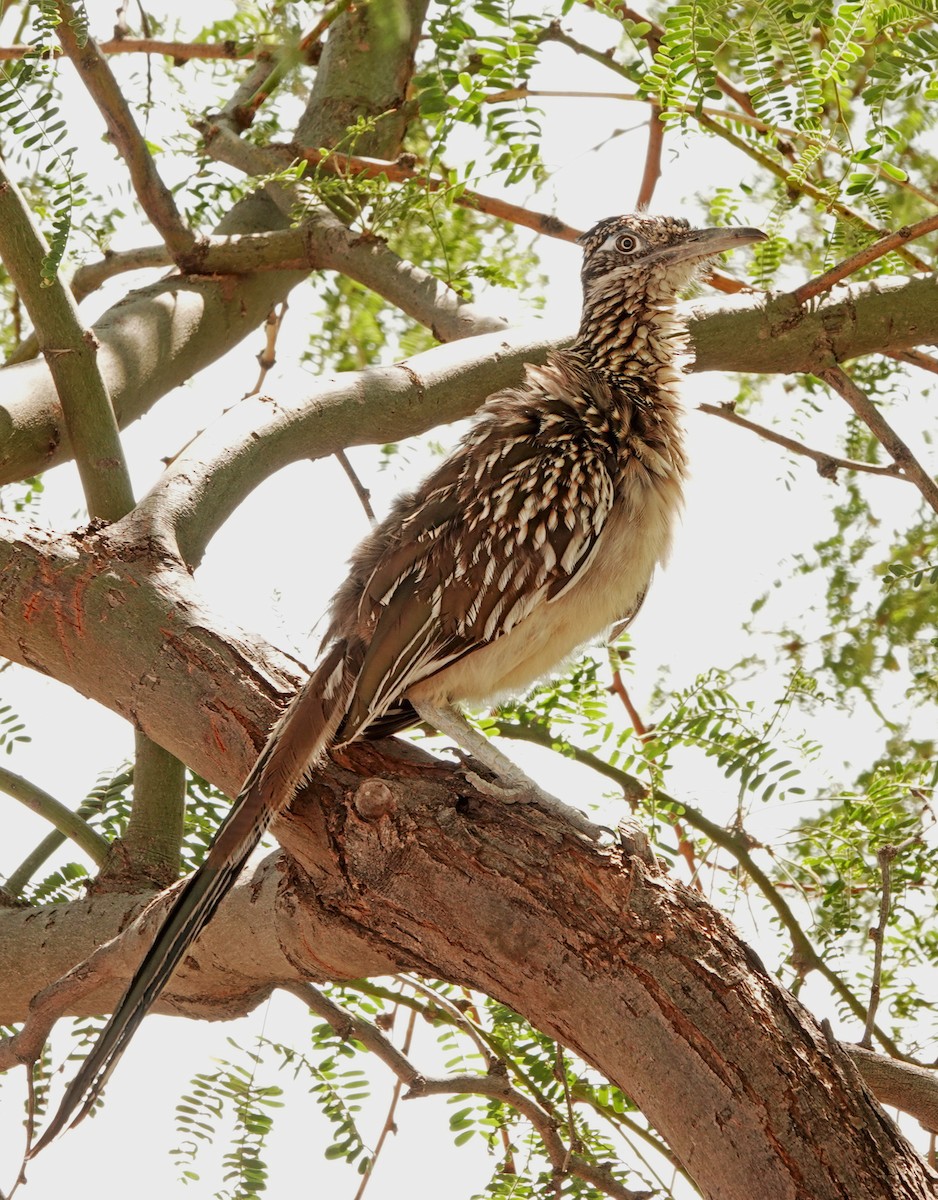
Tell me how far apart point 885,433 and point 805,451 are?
1.20 ft

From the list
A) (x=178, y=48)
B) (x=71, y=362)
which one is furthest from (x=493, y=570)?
(x=178, y=48)

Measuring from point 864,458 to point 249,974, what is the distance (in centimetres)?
365

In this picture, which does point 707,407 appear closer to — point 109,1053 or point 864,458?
point 864,458

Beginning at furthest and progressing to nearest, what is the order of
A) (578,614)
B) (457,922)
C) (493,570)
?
(578,614) < (493,570) < (457,922)

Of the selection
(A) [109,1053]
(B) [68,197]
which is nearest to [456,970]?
(A) [109,1053]

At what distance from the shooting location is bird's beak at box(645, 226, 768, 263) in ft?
13.8

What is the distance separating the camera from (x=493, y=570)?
11.2ft

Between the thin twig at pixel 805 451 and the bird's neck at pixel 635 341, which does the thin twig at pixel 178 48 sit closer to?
the bird's neck at pixel 635 341

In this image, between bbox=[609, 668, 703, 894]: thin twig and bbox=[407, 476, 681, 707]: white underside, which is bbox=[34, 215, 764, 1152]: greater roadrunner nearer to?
bbox=[407, 476, 681, 707]: white underside

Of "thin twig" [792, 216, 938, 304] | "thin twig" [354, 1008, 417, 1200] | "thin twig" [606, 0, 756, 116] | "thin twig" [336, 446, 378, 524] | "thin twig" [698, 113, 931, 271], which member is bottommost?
"thin twig" [354, 1008, 417, 1200]

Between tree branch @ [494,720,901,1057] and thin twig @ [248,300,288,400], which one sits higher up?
thin twig @ [248,300,288,400]

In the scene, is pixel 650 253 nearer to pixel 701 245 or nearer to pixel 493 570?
pixel 701 245

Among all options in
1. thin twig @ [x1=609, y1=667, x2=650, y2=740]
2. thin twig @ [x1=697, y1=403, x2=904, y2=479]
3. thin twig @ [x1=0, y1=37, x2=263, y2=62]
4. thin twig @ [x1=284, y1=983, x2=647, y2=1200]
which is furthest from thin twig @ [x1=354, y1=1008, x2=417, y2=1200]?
thin twig @ [x1=0, y1=37, x2=263, y2=62]

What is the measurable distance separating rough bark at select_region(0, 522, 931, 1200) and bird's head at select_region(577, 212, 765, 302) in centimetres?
188
